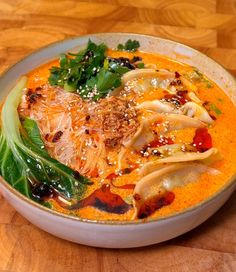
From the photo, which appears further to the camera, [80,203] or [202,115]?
[202,115]

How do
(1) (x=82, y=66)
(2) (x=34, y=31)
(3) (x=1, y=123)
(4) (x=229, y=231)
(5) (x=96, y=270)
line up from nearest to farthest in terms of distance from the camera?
(5) (x=96, y=270) → (4) (x=229, y=231) → (3) (x=1, y=123) → (1) (x=82, y=66) → (2) (x=34, y=31)

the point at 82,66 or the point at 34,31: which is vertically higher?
the point at 82,66

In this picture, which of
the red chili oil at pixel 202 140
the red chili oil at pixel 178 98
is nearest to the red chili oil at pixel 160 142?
A: the red chili oil at pixel 202 140

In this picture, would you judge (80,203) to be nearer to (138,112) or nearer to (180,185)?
(180,185)

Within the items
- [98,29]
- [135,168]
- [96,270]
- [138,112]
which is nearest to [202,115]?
[138,112]

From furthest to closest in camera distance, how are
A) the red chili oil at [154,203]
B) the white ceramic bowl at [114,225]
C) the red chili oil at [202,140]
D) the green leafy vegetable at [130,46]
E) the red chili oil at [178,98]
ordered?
the green leafy vegetable at [130,46], the red chili oil at [178,98], the red chili oil at [202,140], the red chili oil at [154,203], the white ceramic bowl at [114,225]

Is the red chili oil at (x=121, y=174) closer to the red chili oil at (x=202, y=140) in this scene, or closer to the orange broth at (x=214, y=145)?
the orange broth at (x=214, y=145)
